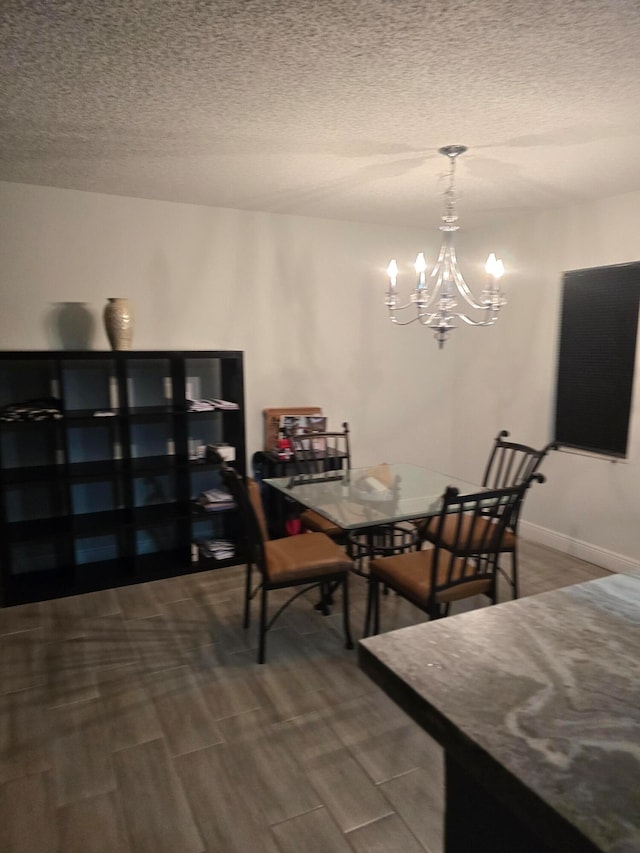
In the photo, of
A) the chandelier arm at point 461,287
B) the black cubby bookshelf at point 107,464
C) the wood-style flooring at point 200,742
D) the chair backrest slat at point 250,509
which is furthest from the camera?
the black cubby bookshelf at point 107,464

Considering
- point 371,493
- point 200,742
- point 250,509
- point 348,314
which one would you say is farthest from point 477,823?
point 348,314

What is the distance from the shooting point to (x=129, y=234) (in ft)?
11.8

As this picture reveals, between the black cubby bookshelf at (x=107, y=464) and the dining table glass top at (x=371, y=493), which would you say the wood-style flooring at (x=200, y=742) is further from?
the dining table glass top at (x=371, y=493)

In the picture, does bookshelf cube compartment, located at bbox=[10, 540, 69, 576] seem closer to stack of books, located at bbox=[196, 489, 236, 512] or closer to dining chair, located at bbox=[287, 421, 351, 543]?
stack of books, located at bbox=[196, 489, 236, 512]

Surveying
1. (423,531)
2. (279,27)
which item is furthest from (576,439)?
(279,27)

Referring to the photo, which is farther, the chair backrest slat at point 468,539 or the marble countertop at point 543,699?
the chair backrest slat at point 468,539

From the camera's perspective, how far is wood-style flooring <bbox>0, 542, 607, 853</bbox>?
1744 millimetres

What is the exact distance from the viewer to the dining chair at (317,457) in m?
3.46

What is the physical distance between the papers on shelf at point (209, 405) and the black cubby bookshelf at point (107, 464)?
6cm

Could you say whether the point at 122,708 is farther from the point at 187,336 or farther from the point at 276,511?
the point at 187,336

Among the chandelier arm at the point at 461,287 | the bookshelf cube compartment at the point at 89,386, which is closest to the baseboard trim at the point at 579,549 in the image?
the chandelier arm at the point at 461,287

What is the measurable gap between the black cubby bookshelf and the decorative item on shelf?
0.10 metres

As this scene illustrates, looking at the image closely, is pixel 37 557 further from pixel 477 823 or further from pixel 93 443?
pixel 477 823

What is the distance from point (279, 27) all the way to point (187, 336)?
2.46 metres
